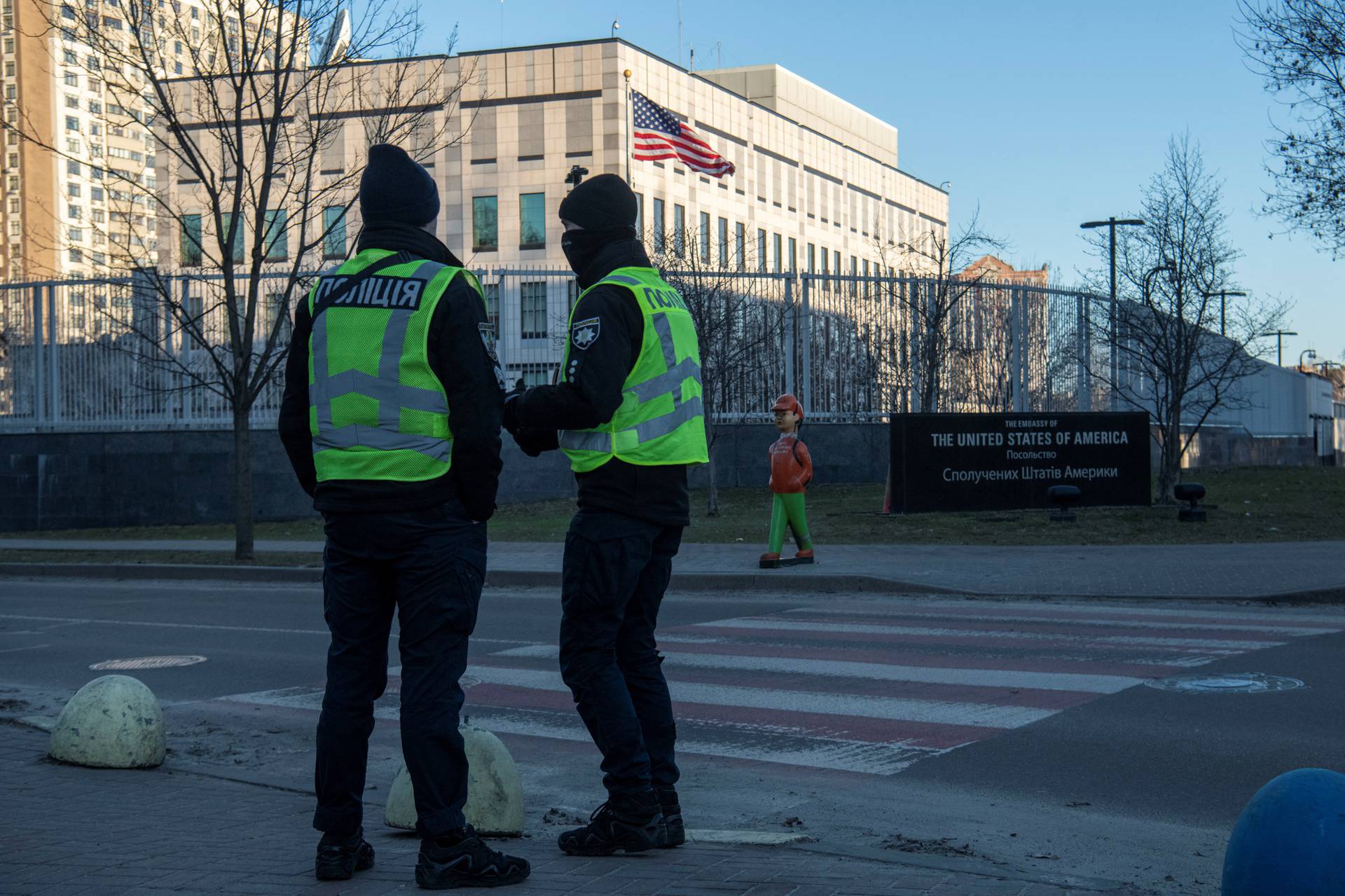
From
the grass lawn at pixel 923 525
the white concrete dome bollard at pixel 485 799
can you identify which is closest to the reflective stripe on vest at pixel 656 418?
the white concrete dome bollard at pixel 485 799

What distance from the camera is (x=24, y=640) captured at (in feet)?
36.7

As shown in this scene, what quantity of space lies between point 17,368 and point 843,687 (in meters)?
22.9

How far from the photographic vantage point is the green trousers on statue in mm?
14211

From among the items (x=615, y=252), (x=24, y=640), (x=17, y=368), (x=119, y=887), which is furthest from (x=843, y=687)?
(x=17, y=368)

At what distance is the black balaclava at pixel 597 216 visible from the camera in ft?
15.9

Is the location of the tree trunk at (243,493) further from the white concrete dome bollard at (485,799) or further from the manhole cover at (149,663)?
the white concrete dome bollard at (485,799)

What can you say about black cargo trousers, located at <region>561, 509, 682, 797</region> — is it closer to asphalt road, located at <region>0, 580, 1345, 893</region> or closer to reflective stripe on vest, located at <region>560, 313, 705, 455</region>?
reflective stripe on vest, located at <region>560, 313, 705, 455</region>

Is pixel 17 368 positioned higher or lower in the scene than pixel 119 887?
higher

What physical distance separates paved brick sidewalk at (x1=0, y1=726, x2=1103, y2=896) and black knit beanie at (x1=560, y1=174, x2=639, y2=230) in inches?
83.1

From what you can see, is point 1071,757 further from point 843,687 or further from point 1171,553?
point 1171,553

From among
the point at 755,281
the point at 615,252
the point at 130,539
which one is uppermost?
the point at 755,281

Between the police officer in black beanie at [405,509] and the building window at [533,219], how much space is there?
198 feet

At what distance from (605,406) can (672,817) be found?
138 centimetres

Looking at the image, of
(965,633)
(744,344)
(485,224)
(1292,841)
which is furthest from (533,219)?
(1292,841)
